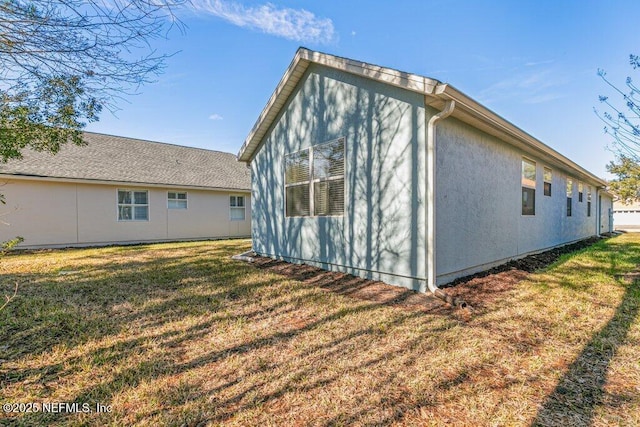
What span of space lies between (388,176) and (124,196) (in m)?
12.2

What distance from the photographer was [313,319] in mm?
4113

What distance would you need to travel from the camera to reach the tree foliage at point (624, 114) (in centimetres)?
524

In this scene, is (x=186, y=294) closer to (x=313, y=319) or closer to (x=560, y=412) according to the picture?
(x=313, y=319)

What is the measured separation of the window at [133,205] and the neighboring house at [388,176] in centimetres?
696

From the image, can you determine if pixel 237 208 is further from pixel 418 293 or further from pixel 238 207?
pixel 418 293

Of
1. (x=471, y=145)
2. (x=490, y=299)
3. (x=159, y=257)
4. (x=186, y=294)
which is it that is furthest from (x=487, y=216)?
(x=159, y=257)

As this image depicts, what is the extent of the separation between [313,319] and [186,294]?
97.4 inches

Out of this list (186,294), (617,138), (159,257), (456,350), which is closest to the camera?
(456,350)

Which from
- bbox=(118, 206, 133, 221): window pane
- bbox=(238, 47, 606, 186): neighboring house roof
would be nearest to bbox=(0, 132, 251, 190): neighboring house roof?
bbox=(118, 206, 133, 221): window pane

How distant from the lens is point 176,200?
14594 millimetres

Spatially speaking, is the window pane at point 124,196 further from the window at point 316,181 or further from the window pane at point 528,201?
the window pane at point 528,201

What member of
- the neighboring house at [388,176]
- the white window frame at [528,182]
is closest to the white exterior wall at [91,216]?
the neighboring house at [388,176]

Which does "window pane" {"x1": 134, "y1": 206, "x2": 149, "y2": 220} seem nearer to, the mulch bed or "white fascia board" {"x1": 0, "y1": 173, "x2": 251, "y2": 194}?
"white fascia board" {"x1": 0, "y1": 173, "x2": 251, "y2": 194}

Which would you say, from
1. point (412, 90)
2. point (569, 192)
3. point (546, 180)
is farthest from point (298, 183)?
point (569, 192)
